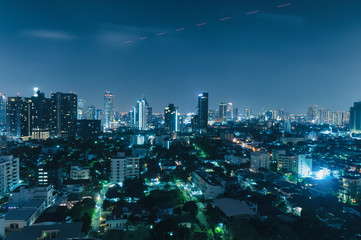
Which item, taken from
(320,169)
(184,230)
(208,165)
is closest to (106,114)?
(208,165)

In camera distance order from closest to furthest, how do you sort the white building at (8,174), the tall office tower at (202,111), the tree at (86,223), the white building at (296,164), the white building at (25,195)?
the tree at (86,223) < the white building at (25,195) < the white building at (8,174) < the white building at (296,164) < the tall office tower at (202,111)

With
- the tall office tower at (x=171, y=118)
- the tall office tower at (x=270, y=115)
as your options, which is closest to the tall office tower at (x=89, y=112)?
the tall office tower at (x=171, y=118)

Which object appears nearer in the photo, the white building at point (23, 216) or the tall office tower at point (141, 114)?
the white building at point (23, 216)

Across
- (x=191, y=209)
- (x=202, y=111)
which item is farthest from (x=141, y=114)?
(x=191, y=209)

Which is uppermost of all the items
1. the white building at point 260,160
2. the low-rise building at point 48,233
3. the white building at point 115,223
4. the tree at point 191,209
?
the white building at point 260,160

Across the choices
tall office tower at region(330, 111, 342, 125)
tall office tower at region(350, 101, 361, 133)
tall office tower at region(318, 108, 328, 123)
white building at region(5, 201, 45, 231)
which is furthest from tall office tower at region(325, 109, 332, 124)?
white building at region(5, 201, 45, 231)

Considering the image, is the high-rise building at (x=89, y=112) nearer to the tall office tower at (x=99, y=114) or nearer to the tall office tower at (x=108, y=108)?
the tall office tower at (x=99, y=114)

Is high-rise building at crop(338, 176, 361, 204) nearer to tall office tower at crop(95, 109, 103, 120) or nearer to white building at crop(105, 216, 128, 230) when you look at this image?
white building at crop(105, 216, 128, 230)
